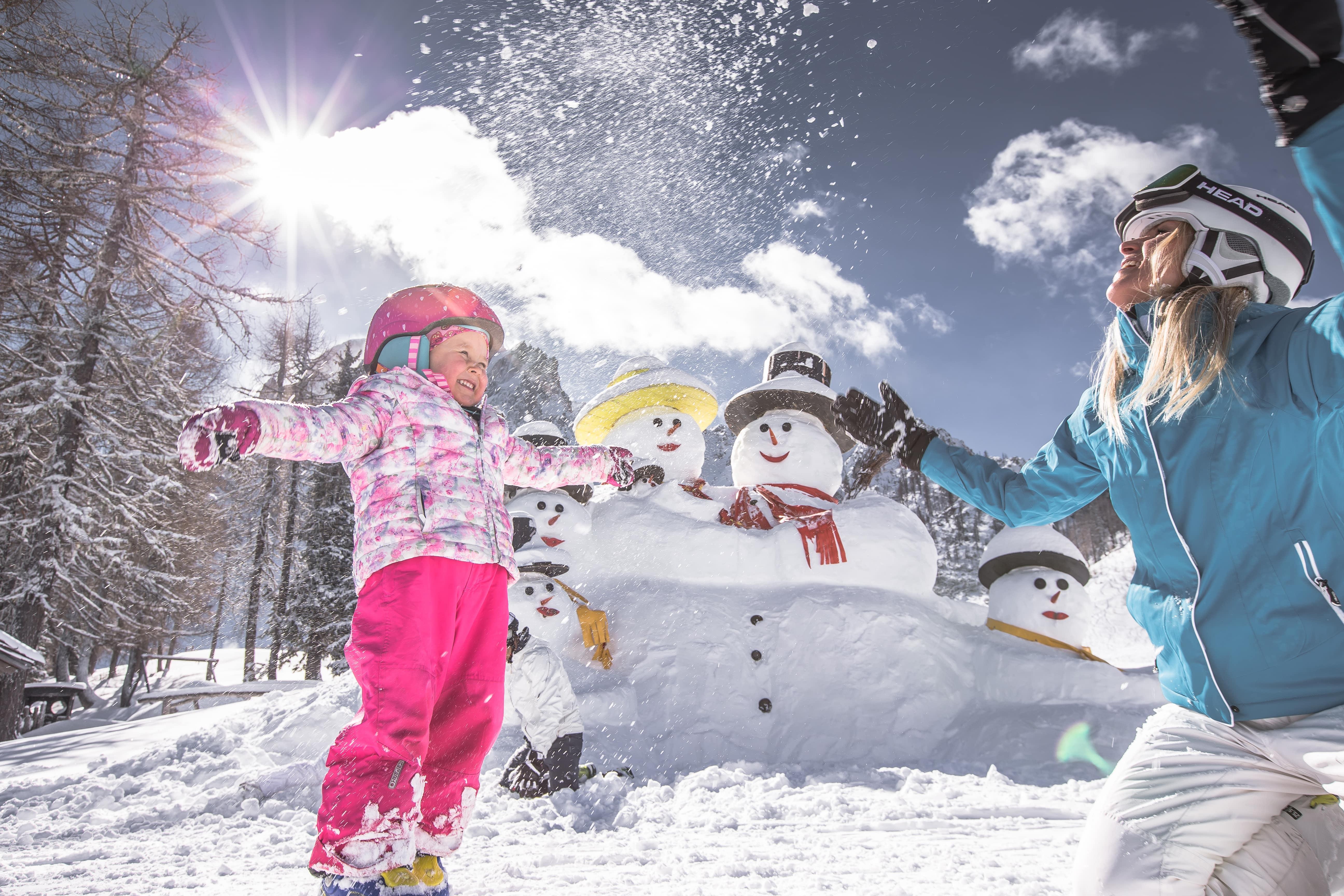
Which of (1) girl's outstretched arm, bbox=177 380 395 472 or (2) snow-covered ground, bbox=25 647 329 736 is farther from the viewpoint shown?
(2) snow-covered ground, bbox=25 647 329 736

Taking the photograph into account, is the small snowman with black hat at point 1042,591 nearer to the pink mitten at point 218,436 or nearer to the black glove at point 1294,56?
the black glove at point 1294,56

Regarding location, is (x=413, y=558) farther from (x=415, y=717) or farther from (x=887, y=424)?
(x=887, y=424)

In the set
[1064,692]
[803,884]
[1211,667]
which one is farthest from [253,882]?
[1064,692]

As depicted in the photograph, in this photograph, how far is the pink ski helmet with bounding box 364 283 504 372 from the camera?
94.7 inches

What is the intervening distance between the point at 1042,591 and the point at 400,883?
462 cm

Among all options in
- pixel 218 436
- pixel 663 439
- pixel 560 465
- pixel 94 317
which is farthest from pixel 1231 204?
pixel 94 317

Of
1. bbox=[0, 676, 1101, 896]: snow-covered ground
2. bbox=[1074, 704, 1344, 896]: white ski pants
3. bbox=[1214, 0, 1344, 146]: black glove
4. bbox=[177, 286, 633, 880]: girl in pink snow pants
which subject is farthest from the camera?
bbox=[0, 676, 1101, 896]: snow-covered ground

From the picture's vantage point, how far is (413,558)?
6.62 feet

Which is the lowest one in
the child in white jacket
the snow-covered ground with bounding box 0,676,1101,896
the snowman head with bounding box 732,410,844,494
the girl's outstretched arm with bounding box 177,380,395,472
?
the snow-covered ground with bounding box 0,676,1101,896

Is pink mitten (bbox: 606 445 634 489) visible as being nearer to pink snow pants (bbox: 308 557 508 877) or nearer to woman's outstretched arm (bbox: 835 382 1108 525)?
pink snow pants (bbox: 308 557 508 877)

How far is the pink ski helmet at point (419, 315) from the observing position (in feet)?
7.89

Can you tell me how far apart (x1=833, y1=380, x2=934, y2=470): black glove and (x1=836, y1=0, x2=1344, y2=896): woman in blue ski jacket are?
71 centimetres

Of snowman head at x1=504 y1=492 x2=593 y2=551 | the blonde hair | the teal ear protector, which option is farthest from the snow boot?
snowman head at x1=504 y1=492 x2=593 y2=551

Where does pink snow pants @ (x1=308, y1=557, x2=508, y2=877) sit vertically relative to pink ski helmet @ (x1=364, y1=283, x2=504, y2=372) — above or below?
below
